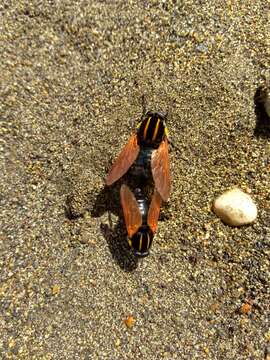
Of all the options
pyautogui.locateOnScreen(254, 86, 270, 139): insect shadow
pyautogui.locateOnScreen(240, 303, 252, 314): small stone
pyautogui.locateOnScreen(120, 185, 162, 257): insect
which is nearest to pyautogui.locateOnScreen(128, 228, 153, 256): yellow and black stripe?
pyautogui.locateOnScreen(120, 185, 162, 257): insect

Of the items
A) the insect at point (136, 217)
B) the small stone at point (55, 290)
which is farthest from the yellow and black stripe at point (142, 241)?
the small stone at point (55, 290)

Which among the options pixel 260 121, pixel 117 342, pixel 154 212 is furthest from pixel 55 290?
pixel 260 121

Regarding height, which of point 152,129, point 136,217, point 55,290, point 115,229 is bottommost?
point 55,290

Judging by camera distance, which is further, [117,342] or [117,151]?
[117,151]

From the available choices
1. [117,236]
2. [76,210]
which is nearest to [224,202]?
[117,236]

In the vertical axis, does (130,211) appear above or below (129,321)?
above

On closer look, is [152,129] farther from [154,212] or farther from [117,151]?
[154,212]
